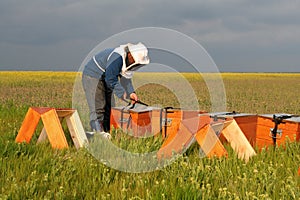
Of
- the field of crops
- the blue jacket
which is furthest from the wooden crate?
the blue jacket

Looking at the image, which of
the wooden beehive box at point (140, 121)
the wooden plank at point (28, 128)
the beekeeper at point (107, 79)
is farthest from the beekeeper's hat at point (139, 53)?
the wooden plank at point (28, 128)

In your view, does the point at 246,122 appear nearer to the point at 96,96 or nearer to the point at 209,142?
the point at 209,142

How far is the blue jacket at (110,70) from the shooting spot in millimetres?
6762

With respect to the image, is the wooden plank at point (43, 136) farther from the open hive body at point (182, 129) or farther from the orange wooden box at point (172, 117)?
the orange wooden box at point (172, 117)

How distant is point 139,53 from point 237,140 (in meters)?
2.30

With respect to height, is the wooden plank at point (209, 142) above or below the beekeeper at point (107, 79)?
below

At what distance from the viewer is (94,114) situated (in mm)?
7457

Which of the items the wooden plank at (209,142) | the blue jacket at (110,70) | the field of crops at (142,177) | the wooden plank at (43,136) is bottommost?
the field of crops at (142,177)

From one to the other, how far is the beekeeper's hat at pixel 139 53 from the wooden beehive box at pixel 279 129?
238 cm

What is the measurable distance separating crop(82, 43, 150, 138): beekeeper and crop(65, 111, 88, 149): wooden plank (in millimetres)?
1004

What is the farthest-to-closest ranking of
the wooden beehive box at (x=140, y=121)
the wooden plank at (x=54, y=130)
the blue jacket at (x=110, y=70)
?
1. the blue jacket at (x=110, y=70)
2. the wooden beehive box at (x=140, y=121)
3. the wooden plank at (x=54, y=130)

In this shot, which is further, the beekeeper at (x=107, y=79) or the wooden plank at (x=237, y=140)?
the beekeeper at (x=107, y=79)

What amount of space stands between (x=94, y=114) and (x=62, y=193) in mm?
4015

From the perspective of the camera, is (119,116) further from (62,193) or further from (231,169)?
(62,193)
